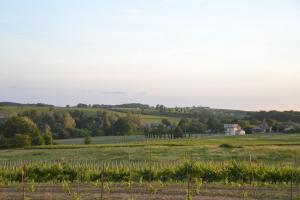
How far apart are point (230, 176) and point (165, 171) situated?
346 cm

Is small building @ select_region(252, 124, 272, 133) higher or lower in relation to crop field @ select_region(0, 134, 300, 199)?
higher

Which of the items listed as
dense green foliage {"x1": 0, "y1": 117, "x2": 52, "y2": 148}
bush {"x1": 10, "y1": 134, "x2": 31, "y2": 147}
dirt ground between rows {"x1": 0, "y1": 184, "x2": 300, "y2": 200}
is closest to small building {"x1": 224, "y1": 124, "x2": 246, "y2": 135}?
dense green foliage {"x1": 0, "y1": 117, "x2": 52, "y2": 148}

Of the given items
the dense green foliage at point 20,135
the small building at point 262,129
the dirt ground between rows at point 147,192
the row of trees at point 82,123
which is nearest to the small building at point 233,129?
the small building at point 262,129

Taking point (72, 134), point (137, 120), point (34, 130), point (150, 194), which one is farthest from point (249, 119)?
point (150, 194)

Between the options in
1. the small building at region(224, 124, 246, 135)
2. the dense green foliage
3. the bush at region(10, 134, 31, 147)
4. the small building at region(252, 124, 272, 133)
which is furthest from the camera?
the small building at region(252, 124, 272, 133)

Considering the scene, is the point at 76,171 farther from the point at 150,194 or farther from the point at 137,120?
the point at 137,120

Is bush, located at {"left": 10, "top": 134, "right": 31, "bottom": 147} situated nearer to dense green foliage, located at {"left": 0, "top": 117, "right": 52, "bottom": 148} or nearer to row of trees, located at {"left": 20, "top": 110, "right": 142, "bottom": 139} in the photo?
dense green foliage, located at {"left": 0, "top": 117, "right": 52, "bottom": 148}

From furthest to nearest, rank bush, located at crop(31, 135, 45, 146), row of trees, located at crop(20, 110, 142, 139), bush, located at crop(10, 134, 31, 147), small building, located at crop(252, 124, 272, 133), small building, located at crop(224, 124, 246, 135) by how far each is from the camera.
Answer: small building, located at crop(252, 124, 272, 133), small building, located at crop(224, 124, 246, 135), row of trees, located at crop(20, 110, 142, 139), bush, located at crop(31, 135, 45, 146), bush, located at crop(10, 134, 31, 147)

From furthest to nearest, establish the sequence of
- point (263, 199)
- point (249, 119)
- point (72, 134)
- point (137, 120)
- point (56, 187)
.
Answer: point (249, 119) → point (137, 120) → point (72, 134) → point (56, 187) → point (263, 199)

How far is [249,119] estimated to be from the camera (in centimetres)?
13475

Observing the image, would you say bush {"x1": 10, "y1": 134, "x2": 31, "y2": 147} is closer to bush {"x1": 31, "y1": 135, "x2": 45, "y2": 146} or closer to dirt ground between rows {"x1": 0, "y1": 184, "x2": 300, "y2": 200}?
bush {"x1": 31, "y1": 135, "x2": 45, "y2": 146}

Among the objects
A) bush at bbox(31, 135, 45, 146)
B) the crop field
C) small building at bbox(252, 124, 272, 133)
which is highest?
small building at bbox(252, 124, 272, 133)

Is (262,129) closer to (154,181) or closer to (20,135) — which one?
(20,135)

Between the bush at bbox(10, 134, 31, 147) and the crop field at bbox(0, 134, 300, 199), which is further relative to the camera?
the bush at bbox(10, 134, 31, 147)
